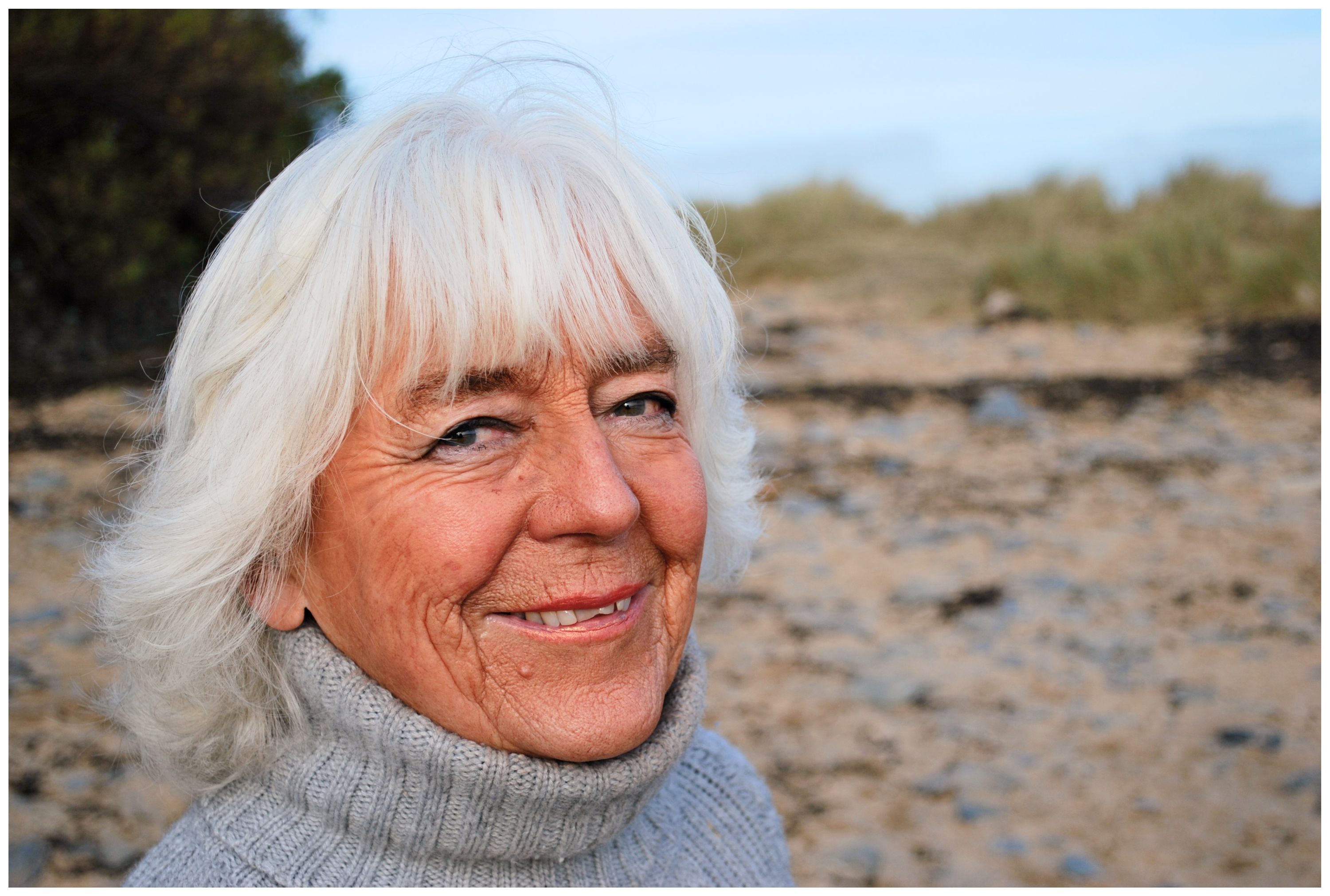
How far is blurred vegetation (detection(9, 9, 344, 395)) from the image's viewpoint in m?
6.93

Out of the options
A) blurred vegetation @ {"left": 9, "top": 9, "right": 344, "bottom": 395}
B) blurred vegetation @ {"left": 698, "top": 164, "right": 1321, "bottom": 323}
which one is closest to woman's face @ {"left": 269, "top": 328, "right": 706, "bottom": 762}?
blurred vegetation @ {"left": 9, "top": 9, "right": 344, "bottom": 395}

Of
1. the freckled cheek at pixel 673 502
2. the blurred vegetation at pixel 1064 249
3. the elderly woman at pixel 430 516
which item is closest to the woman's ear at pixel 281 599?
A: the elderly woman at pixel 430 516

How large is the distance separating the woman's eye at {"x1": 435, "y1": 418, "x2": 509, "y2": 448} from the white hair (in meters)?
0.09

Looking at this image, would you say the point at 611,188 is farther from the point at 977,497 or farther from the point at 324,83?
the point at 324,83

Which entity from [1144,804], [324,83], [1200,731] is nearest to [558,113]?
[1144,804]

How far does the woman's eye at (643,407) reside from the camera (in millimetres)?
1481

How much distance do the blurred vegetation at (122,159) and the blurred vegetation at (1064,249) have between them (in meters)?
3.75

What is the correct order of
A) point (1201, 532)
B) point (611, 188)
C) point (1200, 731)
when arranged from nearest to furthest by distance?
1. point (611, 188)
2. point (1200, 731)
3. point (1201, 532)

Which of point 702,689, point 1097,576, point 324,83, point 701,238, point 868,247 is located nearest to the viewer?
point 702,689

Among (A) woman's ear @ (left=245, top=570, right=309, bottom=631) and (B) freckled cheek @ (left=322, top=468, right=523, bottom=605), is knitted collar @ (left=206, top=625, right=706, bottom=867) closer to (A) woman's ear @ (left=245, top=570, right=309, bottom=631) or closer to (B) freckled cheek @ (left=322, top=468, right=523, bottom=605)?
(A) woman's ear @ (left=245, top=570, right=309, bottom=631)

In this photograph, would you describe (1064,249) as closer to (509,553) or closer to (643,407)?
(643,407)

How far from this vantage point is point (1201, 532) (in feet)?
18.8

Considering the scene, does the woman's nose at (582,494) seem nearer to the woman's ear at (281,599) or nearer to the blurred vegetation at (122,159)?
the woman's ear at (281,599)

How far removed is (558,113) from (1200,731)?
350cm
